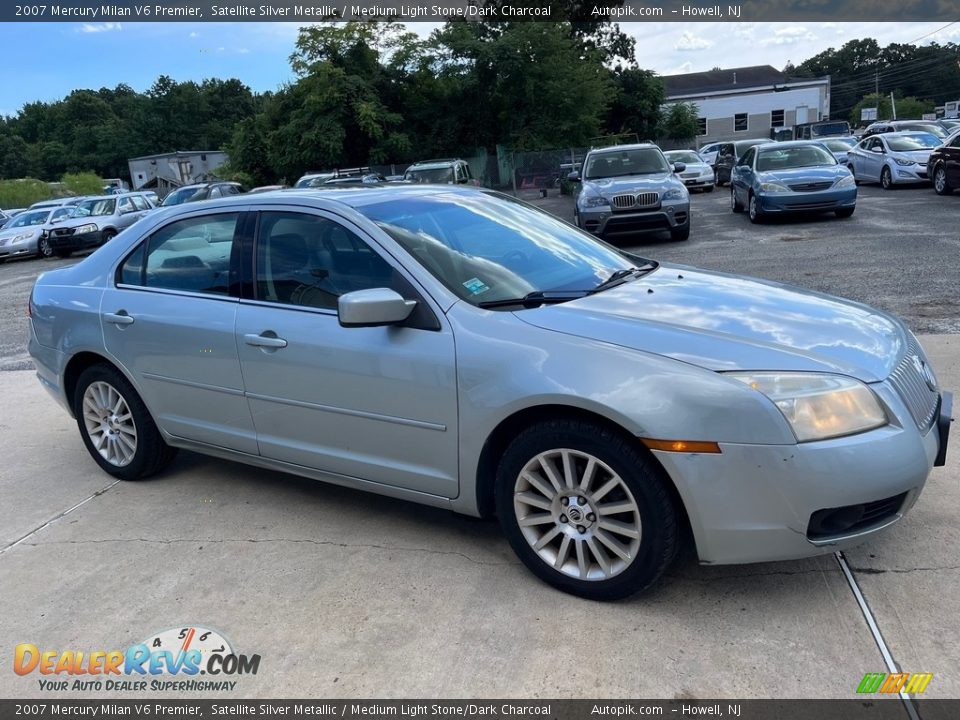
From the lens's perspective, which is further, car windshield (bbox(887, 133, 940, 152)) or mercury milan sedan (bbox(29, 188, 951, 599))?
car windshield (bbox(887, 133, 940, 152))

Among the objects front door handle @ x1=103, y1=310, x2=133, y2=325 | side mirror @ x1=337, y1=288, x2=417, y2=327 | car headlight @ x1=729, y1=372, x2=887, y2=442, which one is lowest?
car headlight @ x1=729, y1=372, x2=887, y2=442

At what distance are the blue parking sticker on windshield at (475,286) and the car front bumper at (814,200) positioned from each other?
12.0 m

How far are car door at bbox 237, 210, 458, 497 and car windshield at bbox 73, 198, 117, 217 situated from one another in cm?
2153

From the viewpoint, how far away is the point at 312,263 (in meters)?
3.81

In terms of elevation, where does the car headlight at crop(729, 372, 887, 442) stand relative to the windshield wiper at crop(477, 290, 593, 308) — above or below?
below

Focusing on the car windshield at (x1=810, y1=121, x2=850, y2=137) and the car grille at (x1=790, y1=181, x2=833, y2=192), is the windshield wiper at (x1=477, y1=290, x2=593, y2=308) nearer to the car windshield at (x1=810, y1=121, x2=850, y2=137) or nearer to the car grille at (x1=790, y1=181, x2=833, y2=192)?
the car grille at (x1=790, y1=181, x2=833, y2=192)

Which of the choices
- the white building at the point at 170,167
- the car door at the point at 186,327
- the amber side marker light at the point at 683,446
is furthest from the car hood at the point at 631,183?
the white building at the point at 170,167

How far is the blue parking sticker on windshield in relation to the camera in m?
3.44

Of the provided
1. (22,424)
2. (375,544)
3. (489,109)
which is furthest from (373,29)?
(375,544)

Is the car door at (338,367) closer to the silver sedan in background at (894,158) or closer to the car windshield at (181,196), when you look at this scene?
the silver sedan in background at (894,158)

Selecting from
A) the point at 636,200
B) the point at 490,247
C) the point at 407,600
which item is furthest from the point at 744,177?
the point at 407,600

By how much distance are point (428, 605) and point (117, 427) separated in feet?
8.23

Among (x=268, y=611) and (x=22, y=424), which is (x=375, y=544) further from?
(x=22, y=424)

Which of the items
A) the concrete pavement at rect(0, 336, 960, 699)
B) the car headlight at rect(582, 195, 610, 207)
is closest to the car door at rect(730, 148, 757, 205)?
Result: the car headlight at rect(582, 195, 610, 207)
